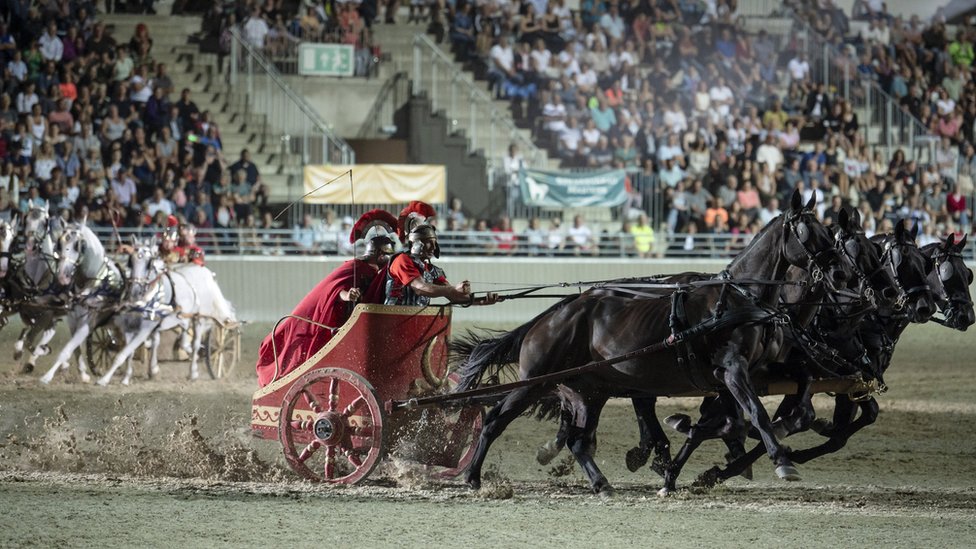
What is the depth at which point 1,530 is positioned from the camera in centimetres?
698

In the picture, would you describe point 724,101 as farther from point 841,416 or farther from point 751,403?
point 751,403

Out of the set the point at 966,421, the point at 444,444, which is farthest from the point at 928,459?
the point at 444,444

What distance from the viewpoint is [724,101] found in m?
24.9

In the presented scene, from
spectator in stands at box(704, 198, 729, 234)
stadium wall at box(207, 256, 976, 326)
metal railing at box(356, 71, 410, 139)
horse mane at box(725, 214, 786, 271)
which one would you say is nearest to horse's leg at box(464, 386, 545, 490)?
horse mane at box(725, 214, 786, 271)

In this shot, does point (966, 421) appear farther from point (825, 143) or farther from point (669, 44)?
point (669, 44)

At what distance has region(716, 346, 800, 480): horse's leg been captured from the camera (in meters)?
7.53

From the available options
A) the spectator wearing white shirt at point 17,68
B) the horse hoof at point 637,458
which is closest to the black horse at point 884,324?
the horse hoof at point 637,458

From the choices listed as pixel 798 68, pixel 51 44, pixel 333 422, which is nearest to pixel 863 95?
pixel 798 68

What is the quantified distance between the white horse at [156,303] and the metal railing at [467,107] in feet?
28.9

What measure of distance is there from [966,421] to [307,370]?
23.0 feet

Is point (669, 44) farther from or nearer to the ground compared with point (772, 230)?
farther from the ground

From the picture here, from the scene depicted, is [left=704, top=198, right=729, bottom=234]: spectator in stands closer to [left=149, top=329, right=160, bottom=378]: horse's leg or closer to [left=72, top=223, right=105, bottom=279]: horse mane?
[left=149, top=329, right=160, bottom=378]: horse's leg

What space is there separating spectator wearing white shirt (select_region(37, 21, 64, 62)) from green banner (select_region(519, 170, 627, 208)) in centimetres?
809

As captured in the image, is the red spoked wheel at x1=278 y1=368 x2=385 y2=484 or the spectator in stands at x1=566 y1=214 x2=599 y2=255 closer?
the red spoked wheel at x1=278 y1=368 x2=385 y2=484
